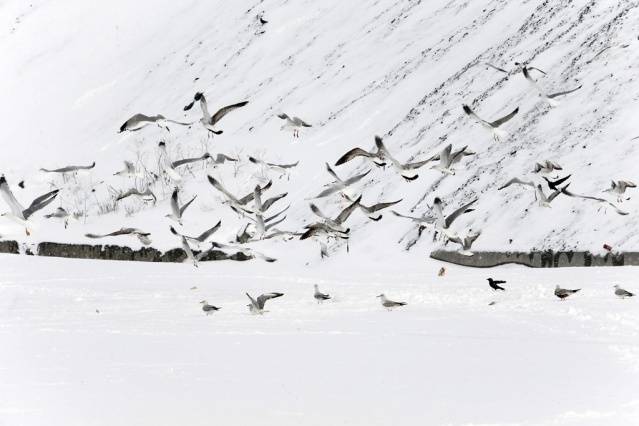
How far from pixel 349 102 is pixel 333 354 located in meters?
11.8

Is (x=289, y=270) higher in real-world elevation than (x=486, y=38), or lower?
lower

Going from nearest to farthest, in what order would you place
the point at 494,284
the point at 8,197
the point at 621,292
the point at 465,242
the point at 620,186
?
1. the point at 621,292
2. the point at 494,284
3. the point at 8,197
4. the point at 620,186
5. the point at 465,242

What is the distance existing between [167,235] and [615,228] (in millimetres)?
7216

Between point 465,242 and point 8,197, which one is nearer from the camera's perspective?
point 8,197

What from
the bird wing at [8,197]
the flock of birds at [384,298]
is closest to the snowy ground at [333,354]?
the flock of birds at [384,298]

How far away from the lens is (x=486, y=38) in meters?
18.2

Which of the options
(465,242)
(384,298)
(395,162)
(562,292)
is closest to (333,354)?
(384,298)

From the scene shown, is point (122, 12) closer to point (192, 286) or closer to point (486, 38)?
A: point (486, 38)

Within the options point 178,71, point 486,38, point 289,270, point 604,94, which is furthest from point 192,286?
point 178,71

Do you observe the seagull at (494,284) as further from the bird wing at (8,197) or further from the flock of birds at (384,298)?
the bird wing at (8,197)

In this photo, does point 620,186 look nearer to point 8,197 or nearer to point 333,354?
point 333,354

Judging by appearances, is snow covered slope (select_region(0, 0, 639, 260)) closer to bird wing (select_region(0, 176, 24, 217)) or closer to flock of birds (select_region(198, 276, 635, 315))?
A: flock of birds (select_region(198, 276, 635, 315))

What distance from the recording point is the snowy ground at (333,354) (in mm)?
6152

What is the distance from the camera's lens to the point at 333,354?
7914 mm
